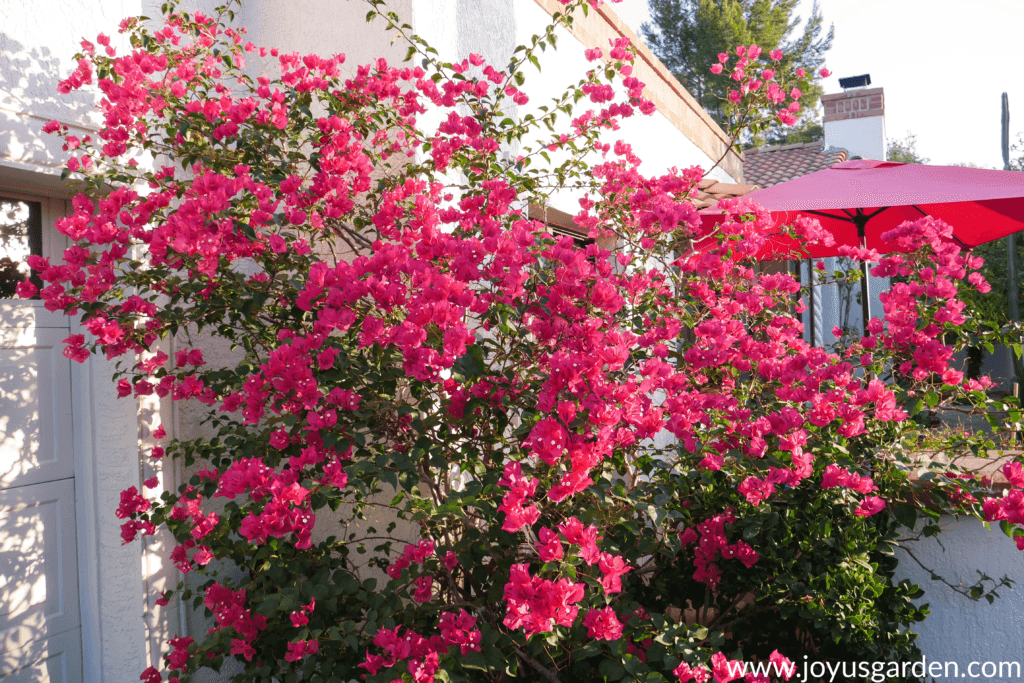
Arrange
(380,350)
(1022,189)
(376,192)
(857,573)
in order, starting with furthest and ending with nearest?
(1022,189) → (376,192) → (857,573) → (380,350)

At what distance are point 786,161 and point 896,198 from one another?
12.5 meters

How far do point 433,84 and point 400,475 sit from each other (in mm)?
1790

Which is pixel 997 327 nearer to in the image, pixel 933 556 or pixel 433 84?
pixel 933 556

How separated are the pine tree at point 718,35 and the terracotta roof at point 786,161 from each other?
15.8ft

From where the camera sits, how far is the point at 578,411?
192cm

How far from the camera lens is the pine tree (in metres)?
21.9

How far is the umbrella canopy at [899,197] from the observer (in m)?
4.09

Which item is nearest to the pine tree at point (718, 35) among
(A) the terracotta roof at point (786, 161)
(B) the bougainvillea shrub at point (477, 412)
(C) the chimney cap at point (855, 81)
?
(C) the chimney cap at point (855, 81)

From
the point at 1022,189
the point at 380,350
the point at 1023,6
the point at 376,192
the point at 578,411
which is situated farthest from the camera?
the point at 1023,6

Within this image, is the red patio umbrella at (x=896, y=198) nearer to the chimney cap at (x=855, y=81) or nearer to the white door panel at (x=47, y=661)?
the white door panel at (x=47, y=661)

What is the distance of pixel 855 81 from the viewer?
663 inches

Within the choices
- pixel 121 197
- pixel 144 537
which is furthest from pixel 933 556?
pixel 121 197

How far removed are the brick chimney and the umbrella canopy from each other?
12201 millimetres

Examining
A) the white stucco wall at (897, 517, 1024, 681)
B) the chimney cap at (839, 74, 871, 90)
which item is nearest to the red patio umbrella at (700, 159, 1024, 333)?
the white stucco wall at (897, 517, 1024, 681)
